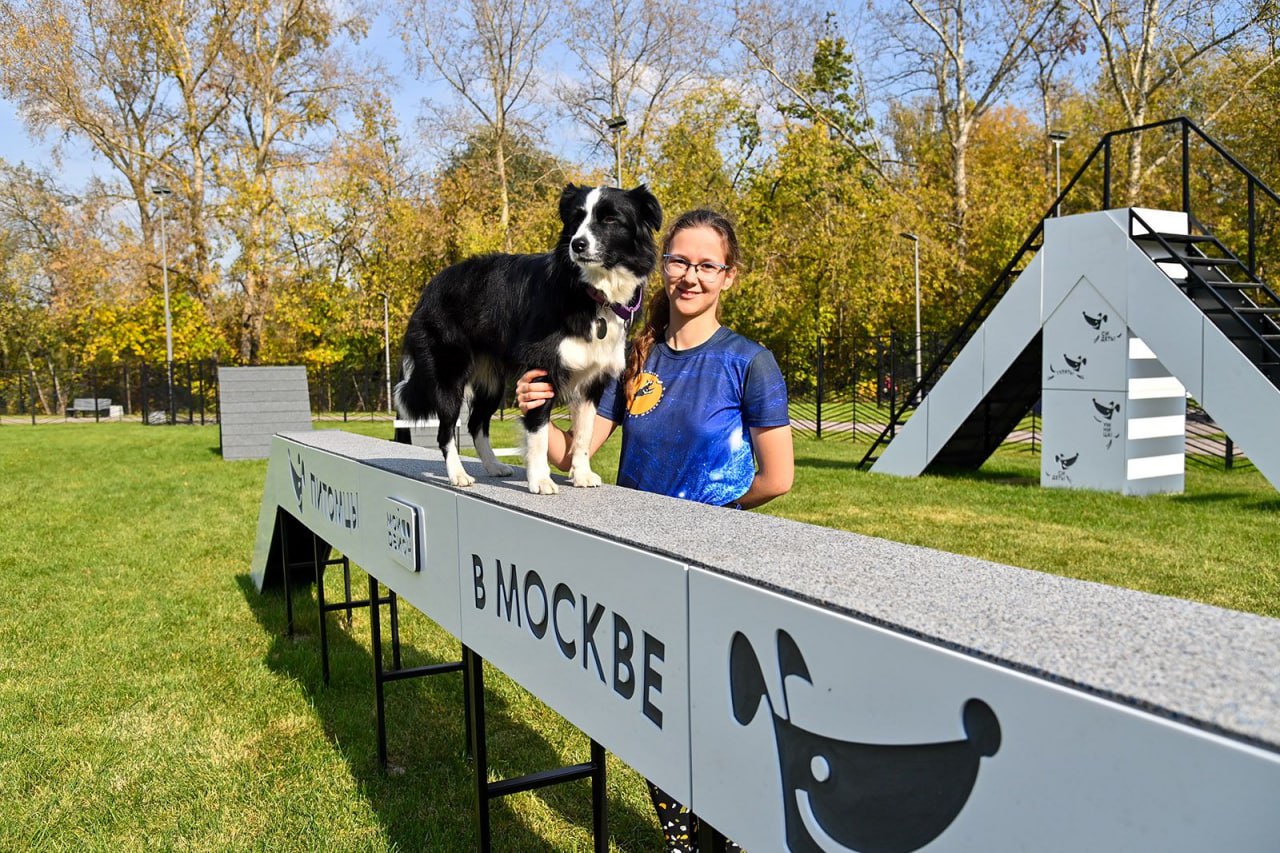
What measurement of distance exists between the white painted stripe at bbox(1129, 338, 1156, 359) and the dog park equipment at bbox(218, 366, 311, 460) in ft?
41.7

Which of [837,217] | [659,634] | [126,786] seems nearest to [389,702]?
[126,786]

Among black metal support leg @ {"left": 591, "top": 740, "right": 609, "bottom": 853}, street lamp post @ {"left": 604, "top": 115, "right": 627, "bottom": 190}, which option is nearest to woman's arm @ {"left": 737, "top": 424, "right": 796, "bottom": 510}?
black metal support leg @ {"left": 591, "top": 740, "right": 609, "bottom": 853}

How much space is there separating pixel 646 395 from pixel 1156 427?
9986 millimetres

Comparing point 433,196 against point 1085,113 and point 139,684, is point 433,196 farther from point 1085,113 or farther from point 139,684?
point 139,684

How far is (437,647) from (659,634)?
4.64m

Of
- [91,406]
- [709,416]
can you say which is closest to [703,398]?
[709,416]

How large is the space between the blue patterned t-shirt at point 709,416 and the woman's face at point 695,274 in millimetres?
134

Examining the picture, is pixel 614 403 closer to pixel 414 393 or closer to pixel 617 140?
pixel 414 393

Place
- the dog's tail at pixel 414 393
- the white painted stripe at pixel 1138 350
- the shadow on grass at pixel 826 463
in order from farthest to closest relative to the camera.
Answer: the shadow on grass at pixel 826 463
the white painted stripe at pixel 1138 350
the dog's tail at pixel 414 393

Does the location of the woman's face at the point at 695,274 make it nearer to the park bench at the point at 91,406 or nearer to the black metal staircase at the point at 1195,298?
the black metal staircase at the point at 1195,298

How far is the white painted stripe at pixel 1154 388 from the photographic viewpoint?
1076 cm

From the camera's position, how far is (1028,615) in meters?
1.19

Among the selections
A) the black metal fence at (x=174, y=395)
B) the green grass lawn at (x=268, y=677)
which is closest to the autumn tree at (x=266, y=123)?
the black metal fence at (x=174, y=395)

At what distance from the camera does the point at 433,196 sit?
1350 inches
